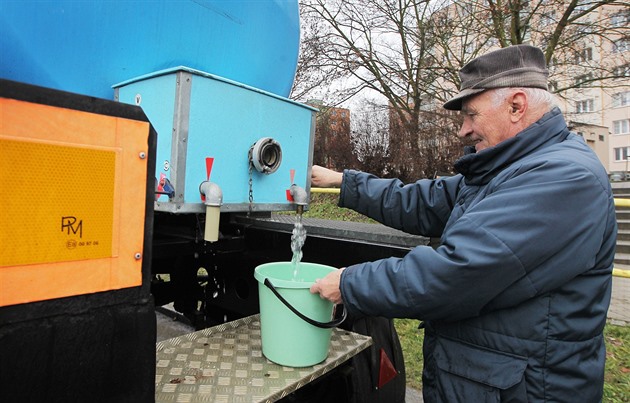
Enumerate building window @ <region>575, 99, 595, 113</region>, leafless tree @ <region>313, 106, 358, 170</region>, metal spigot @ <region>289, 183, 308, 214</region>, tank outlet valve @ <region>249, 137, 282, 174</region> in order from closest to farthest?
tank outlet valve @ <region>249, 137, 282, 174</region>
metal spigot @ <region>289, 183, 308, 214</region>
building window @ <region>575, 99, 595, 113</region>
leafless tree @ <region>313, 106, 358, 170</region>

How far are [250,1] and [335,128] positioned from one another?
9573 mm

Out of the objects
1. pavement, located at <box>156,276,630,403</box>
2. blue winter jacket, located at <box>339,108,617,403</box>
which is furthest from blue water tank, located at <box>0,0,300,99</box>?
pavement, located at <box>156,276,630,403</box>

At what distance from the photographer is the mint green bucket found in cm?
132

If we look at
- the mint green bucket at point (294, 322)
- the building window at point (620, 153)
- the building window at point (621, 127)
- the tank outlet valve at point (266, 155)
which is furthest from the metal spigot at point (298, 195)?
the building window at point (621, 127)

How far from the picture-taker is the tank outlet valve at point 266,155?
1.38 m

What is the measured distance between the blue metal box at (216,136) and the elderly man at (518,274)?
0.43 m

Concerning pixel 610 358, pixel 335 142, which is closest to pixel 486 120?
pixel 610 358

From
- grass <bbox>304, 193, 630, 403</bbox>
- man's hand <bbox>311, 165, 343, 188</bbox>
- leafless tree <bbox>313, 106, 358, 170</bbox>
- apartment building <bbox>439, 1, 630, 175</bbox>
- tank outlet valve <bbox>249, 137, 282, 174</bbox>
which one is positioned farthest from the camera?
leafless tree <bbox>313, 106, 358, 170</bbox>

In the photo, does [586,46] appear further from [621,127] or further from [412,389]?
[621,127]

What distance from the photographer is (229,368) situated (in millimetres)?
1401

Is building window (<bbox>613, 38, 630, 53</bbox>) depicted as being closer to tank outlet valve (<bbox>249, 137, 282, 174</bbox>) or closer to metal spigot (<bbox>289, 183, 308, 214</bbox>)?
metal spigot (<bbox>289, 183, 308, 214</bbox>)

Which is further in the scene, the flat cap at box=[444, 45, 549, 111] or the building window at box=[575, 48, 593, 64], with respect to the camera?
the building window at box=[575, 48, 593, 64]

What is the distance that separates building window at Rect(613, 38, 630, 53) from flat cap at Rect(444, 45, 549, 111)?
7569 mm

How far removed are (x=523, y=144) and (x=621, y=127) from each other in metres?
42.1
